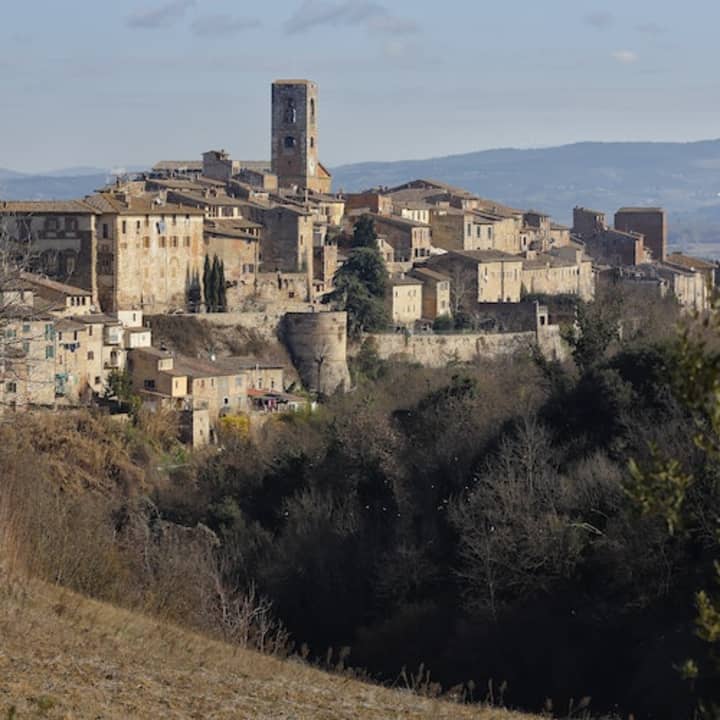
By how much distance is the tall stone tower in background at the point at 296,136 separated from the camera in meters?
68.2

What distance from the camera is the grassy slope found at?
12.4m

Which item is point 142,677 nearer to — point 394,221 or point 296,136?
point 394,221

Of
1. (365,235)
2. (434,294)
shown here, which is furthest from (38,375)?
(365,235)

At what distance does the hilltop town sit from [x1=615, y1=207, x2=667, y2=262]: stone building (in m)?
10.9

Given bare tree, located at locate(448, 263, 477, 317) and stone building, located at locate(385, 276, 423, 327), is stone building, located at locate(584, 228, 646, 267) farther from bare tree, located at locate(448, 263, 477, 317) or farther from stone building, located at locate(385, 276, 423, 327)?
stone building, located at locate(385, 276, 423, 327)

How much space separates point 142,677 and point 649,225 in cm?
6279

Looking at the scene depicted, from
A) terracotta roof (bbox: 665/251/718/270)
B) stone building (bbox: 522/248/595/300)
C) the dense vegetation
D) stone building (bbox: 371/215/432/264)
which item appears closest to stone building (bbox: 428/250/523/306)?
stone building (bbox: 522/248/595/300)

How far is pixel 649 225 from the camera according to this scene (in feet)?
244

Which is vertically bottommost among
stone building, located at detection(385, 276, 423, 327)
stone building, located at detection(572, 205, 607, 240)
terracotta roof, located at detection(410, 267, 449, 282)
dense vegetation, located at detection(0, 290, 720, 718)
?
dense vegetation, located at detection(0, 290, 720, 718)

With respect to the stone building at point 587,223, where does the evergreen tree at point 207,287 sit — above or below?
below

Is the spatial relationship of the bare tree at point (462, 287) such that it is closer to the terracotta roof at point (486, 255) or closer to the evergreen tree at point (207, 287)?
the terracotta roof at point (486, 255)

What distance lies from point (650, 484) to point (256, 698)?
574cm

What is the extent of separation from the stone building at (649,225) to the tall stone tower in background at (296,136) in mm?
12665

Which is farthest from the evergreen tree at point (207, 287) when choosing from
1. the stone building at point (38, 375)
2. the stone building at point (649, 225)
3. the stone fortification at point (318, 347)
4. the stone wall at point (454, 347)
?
the stone building at point (649, 225)
